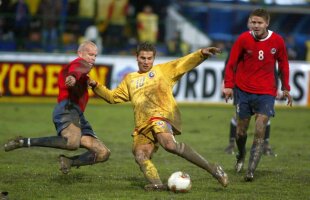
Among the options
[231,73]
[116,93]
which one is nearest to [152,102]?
[116,93]

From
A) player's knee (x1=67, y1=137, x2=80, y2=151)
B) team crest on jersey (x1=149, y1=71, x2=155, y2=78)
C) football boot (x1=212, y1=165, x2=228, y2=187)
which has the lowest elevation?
football boot (x1=212, y1=165, x2=228, y2=187)

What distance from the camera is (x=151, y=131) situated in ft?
32.9

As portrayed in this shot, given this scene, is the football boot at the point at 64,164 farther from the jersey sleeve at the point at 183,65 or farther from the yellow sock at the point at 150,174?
the jersey sleeve at the point at 183,65

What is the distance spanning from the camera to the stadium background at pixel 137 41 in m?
23.2

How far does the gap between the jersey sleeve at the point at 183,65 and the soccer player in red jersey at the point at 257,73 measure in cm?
121

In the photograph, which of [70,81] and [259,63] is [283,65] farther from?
[70,81]

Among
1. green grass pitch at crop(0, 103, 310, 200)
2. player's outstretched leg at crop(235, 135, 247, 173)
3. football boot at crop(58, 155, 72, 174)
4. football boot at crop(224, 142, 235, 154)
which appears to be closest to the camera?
green grass pitch at crop(0, 103, 310, 200)

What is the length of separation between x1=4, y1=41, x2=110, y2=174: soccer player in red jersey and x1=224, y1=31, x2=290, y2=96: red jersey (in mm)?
2019

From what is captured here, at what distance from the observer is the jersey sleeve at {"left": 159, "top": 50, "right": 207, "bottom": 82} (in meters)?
9.81

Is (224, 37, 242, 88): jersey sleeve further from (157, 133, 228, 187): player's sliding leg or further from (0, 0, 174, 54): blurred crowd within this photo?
(0, 0, 174, 54): blurred crowd

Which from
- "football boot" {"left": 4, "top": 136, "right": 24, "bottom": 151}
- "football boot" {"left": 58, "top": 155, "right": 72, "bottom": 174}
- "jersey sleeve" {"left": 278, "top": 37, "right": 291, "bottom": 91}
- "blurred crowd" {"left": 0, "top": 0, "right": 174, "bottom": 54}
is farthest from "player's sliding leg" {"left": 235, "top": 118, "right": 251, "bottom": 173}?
"blurred crowd" {"left": 0, "top": 0, "right": 174, "bottom": 54}

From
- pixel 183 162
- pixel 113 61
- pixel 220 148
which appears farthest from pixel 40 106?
pixel 183 162

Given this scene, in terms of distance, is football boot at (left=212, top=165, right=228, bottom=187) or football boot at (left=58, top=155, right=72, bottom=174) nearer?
football boot at (left=212, top=165, right=228, bottom=187)

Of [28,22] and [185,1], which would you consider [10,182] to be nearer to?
[28,22]
